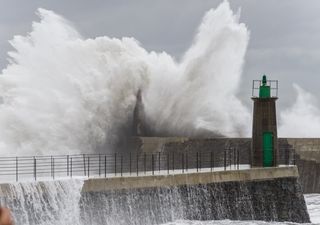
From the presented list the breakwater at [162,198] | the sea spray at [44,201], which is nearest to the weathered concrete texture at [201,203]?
the breakwater at [162,198]

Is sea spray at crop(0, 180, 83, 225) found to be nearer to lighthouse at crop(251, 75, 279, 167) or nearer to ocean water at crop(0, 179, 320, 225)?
ocean water at crop(0, 179, 320, 225)

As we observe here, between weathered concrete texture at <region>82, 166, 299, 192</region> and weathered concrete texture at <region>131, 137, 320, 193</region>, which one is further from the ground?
weathered concrete texture at <region>131, 137, 320, 193</region>

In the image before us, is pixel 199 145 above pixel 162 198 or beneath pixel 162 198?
above

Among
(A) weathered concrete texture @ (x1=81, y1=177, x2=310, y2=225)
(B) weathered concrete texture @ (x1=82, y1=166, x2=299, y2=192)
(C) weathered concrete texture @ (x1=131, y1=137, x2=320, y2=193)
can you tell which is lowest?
(A) weathered concrete texture @ (x1=81, y1=177, x2=310, y2=225)

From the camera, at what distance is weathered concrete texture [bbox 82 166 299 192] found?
10.1m

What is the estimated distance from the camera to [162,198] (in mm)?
10766

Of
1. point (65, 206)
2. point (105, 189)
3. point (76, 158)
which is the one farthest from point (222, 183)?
point (76, 158)

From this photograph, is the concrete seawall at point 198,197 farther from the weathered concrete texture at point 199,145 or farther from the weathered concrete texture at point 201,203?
the weathered concrete texture at point 199,145

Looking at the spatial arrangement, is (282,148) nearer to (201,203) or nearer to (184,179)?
(201,203)

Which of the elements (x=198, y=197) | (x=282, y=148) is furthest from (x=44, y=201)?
(x=282, y=148)

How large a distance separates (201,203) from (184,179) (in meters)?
0.55

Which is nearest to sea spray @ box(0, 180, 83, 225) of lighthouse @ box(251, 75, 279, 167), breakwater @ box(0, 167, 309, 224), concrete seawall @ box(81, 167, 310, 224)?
breakwater @ box(0, 167, 309, 224)

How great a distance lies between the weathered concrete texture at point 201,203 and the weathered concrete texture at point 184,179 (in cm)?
7

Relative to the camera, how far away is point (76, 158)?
17.2 m
